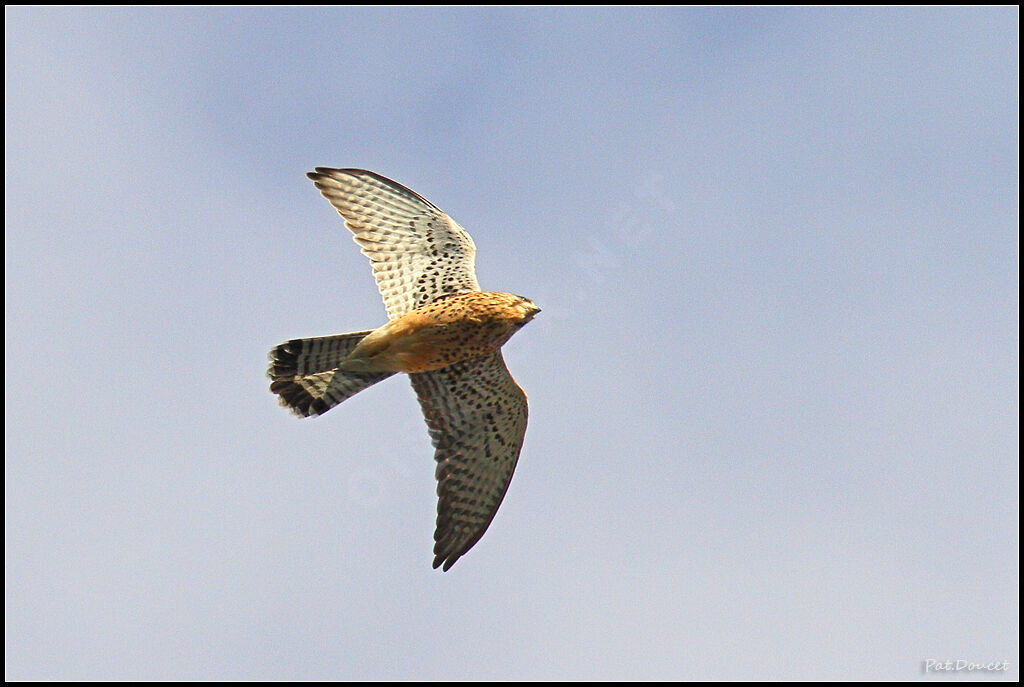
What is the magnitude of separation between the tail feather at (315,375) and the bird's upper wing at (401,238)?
0.77 metres

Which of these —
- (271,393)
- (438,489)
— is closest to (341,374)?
(271,393)

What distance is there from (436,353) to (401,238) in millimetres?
1710

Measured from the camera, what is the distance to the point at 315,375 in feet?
44.5

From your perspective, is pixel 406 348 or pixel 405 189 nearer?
pixel 406 348

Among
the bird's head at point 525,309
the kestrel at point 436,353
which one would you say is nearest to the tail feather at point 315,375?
the kestrel at point 436,353

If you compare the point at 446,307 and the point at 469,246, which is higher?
the point at 469,246

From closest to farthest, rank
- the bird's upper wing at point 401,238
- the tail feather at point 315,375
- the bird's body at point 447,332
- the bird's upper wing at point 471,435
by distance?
the bird's body at point 447,332 < the tail feather at point 315,375 < the bird's upper wing at point 471,435 < the bird's upper wing at point 401,238

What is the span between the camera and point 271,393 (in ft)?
44.4

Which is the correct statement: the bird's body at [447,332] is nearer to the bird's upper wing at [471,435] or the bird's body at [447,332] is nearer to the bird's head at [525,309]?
the bird's head at [525,309]

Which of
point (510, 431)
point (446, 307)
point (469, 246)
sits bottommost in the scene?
point (510, 431)

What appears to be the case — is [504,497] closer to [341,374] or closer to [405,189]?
[341,374]

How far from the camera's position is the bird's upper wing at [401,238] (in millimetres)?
13961

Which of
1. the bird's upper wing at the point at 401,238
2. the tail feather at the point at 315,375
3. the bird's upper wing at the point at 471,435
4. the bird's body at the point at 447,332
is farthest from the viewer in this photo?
the bird's upper wing at the point at 401,238

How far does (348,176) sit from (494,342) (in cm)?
290
